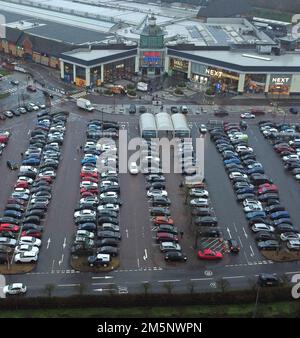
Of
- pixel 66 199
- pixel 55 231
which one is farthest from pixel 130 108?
pixel 55 231

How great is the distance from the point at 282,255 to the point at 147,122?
697 inches

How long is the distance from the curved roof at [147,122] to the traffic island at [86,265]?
1589 cm

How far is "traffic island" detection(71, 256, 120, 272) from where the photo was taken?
24.2 meters

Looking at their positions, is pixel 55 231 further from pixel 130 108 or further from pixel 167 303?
pixel 130 108

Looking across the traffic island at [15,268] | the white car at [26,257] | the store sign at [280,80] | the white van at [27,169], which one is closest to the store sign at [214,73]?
the store sign at [280,80]

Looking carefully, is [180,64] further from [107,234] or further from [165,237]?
[107,234]

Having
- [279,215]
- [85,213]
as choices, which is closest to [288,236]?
[279,215]

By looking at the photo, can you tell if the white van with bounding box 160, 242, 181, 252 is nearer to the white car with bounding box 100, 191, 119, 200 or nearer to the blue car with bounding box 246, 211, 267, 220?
the blue car with bounding box 246, 211, 267, 220

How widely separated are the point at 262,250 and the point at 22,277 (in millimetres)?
12544

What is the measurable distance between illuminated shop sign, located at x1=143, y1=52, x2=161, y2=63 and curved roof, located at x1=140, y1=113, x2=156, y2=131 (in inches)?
537

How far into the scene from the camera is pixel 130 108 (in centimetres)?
4434

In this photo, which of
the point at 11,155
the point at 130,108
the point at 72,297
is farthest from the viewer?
the point at 130,108

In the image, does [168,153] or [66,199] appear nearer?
[66,199]

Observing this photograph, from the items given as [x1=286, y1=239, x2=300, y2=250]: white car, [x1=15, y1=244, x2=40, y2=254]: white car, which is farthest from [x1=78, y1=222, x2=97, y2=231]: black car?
[x1=286, y1=239, x2=300, y2=250]: white car
